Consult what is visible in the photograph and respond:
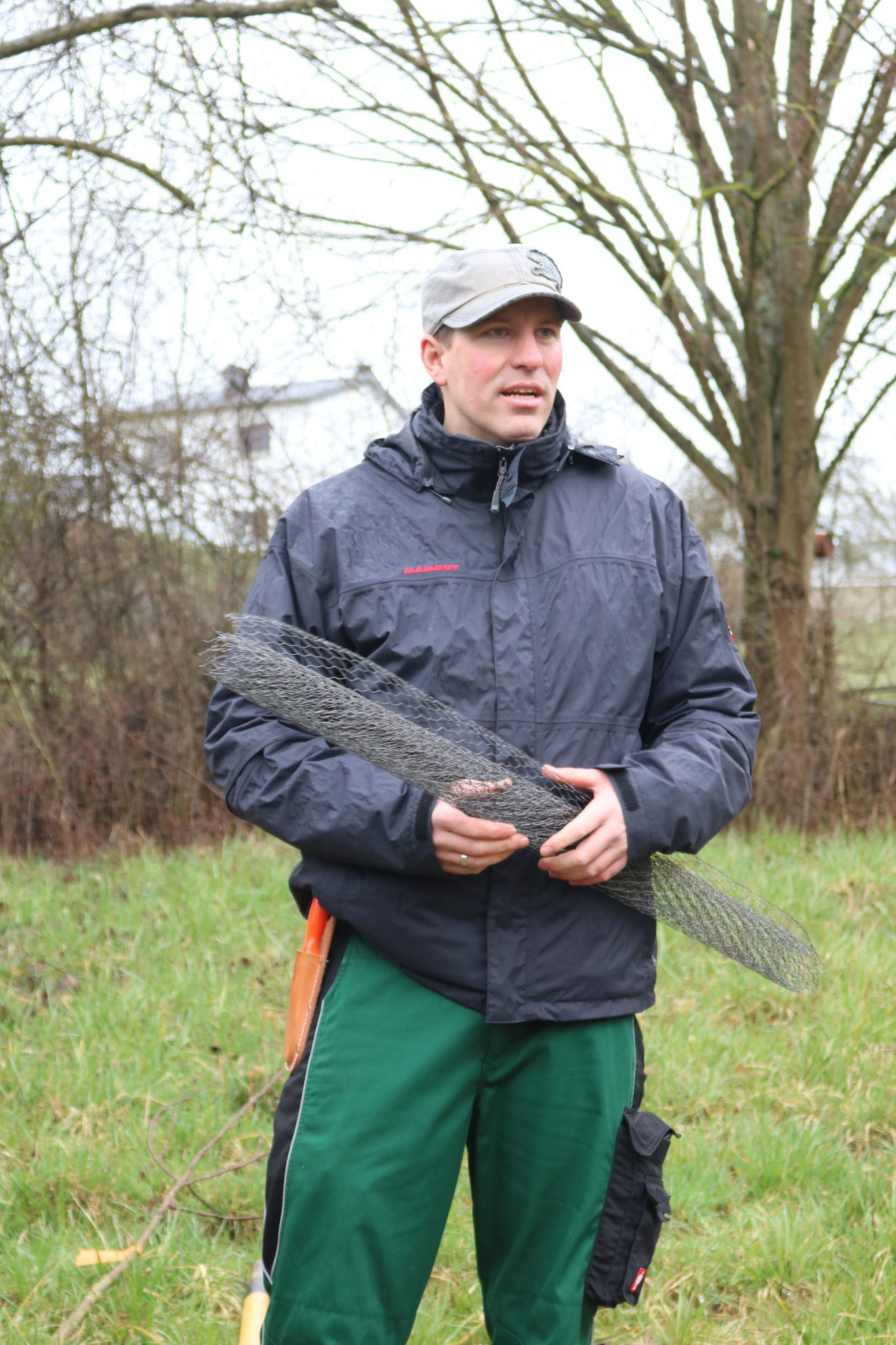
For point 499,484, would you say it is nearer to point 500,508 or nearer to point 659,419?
point 500,508

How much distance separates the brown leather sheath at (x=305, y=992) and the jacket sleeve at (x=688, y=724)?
Answer: 554mm

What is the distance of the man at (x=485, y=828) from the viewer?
188cm

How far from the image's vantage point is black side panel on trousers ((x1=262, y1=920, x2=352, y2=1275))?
1928 mm

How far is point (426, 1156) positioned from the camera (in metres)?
1.91

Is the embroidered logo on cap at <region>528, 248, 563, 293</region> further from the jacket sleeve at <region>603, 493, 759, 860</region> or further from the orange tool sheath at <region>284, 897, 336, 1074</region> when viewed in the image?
the orange tool sheath at <region>284, 897, 336, 1074</region>

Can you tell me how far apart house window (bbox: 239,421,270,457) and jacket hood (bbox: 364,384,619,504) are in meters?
6.05

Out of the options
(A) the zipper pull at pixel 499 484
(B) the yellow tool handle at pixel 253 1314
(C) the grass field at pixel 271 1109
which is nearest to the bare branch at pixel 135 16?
(C) the grass field at pixel 271 1109

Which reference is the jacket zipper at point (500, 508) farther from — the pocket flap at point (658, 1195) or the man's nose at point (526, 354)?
the pocket flap at point (658, 1195)

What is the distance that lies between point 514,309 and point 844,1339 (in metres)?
2.35

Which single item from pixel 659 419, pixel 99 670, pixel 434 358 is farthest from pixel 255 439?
pixel 434 358

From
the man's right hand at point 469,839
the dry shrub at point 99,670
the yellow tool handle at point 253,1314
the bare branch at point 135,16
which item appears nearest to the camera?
the man's right hand at point 469,839

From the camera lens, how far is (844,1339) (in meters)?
2.61

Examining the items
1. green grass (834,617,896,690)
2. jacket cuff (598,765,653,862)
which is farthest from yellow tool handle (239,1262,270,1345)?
green grass (834,617,896,690)

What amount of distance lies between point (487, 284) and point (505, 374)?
0.53 ft
